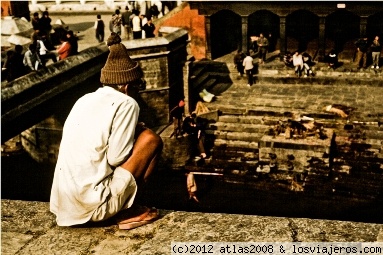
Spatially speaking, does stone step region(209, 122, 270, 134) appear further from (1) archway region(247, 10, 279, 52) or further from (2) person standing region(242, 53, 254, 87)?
(1) archway region(247, 10, 279, 52)

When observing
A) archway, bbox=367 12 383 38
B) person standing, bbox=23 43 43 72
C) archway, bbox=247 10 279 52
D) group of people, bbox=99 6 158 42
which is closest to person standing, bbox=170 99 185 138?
group of people, bbox=99 6 158 42

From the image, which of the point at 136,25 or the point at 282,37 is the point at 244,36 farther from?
the point at 136,25

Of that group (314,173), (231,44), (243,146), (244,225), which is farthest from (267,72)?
(244,225)

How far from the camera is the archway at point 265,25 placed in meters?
25.9

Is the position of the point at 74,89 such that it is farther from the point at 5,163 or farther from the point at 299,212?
the point at 299,212

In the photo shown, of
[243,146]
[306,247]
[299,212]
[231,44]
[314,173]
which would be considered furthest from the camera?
[231,44]

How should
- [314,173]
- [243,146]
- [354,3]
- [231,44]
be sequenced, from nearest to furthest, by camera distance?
[314,173]
[243,146]
[354,3]
[231,44]

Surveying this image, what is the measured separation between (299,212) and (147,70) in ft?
26.2

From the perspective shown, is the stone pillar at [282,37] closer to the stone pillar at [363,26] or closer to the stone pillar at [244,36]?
the stone pillar at [244,36]

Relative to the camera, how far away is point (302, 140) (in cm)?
1800

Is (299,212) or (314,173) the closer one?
(299,212)

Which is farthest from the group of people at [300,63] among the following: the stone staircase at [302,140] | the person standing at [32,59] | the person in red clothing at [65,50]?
the person standing at [32,59]

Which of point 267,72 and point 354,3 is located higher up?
point 354,3

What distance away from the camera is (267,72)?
23.6 m
